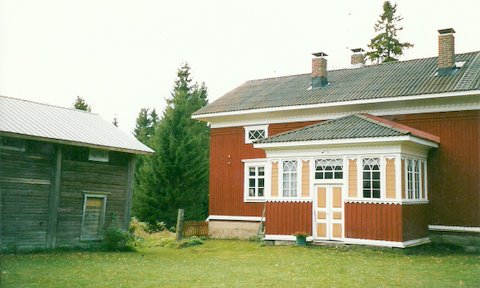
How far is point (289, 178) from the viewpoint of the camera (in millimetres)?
19094

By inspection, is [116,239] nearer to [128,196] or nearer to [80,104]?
[128,196]

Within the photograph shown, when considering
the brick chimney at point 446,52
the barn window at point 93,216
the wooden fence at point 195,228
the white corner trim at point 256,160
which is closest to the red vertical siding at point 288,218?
the white corner trim at point 256,160

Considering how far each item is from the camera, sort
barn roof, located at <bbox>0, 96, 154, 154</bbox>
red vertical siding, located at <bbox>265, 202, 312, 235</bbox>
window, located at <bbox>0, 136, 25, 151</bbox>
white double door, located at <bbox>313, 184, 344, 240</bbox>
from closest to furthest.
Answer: window, located at <bbox>0, 136, 25, 151</bbox>, barn roof, located at <bbox>0, 96, 154, 154</bbox>, white double door, located at <bbox>313, 184, 344, 240</bbox>, red vertical siding, located at <bbox>265, 202, 312, 235</bbox>

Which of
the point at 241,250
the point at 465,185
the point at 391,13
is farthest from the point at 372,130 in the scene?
the point at 391,13

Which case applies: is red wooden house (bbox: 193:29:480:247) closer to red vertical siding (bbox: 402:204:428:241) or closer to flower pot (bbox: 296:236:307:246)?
red vertical siding (bbox: 402:204:428:241)

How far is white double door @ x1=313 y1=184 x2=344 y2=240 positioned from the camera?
18.0 meters

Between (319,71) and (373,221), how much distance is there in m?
9.59

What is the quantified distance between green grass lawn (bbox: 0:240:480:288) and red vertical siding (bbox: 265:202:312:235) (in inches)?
31.3

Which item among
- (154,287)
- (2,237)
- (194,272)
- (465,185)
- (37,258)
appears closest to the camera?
(154,287)

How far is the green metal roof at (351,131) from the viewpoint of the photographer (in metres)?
16.9

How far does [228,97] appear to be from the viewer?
87.7 ft

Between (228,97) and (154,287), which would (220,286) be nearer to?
(154,287)

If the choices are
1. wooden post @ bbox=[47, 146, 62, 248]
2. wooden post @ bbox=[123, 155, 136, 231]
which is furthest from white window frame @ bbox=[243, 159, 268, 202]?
wooden post @ bbox=[47, 146, 62, 248]

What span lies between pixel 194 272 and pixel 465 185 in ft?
36.6
